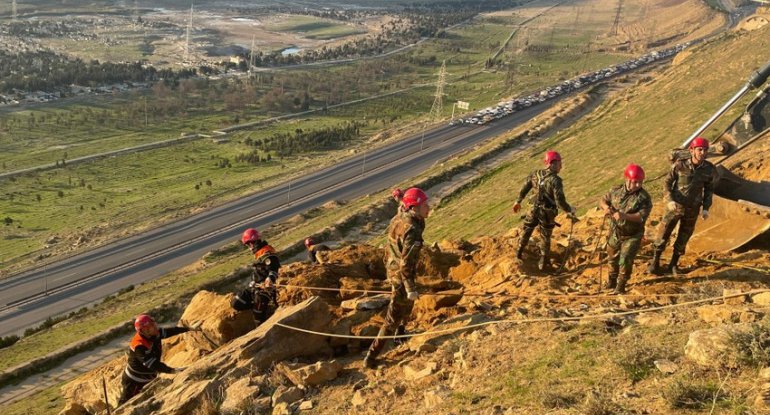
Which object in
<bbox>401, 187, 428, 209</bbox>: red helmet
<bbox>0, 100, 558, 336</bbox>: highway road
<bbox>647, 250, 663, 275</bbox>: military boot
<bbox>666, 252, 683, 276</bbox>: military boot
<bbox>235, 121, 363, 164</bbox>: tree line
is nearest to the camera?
<bbox>401, 187, 428, 209</bbox>: red helmet

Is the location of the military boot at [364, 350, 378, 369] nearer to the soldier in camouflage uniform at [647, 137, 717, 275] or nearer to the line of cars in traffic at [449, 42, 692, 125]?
the soldier in camouflage uniform at [647, 137, 717, 275]

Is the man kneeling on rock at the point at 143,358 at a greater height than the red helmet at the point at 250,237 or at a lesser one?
lesser

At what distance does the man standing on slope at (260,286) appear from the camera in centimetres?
1262

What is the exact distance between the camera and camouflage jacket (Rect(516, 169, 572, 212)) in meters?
12.4

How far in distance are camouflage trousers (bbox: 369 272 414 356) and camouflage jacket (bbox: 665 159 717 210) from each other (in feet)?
18.8

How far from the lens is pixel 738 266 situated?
37.4 feet

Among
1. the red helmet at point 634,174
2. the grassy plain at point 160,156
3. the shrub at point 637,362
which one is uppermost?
the red helmet at point 634,174

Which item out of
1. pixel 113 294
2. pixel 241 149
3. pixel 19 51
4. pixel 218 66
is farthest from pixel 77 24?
pixel 113 294

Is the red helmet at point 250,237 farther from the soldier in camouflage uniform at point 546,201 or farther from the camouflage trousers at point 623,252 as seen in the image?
the camouflage trousers at point 623,252

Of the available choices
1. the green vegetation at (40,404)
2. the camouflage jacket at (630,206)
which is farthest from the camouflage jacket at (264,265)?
the green vegetation at (40,404)

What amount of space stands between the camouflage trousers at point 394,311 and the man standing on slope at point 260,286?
3283 millimetres

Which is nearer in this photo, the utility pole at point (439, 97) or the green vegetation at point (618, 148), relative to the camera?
the green vegetation at point (618, 148)

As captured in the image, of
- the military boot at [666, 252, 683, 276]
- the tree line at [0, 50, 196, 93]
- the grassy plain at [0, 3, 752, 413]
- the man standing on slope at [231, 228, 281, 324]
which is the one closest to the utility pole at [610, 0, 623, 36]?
the tree line at [0, 50, 196, 93]

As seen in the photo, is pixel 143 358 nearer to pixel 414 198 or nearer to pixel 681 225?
pixel 414 198
